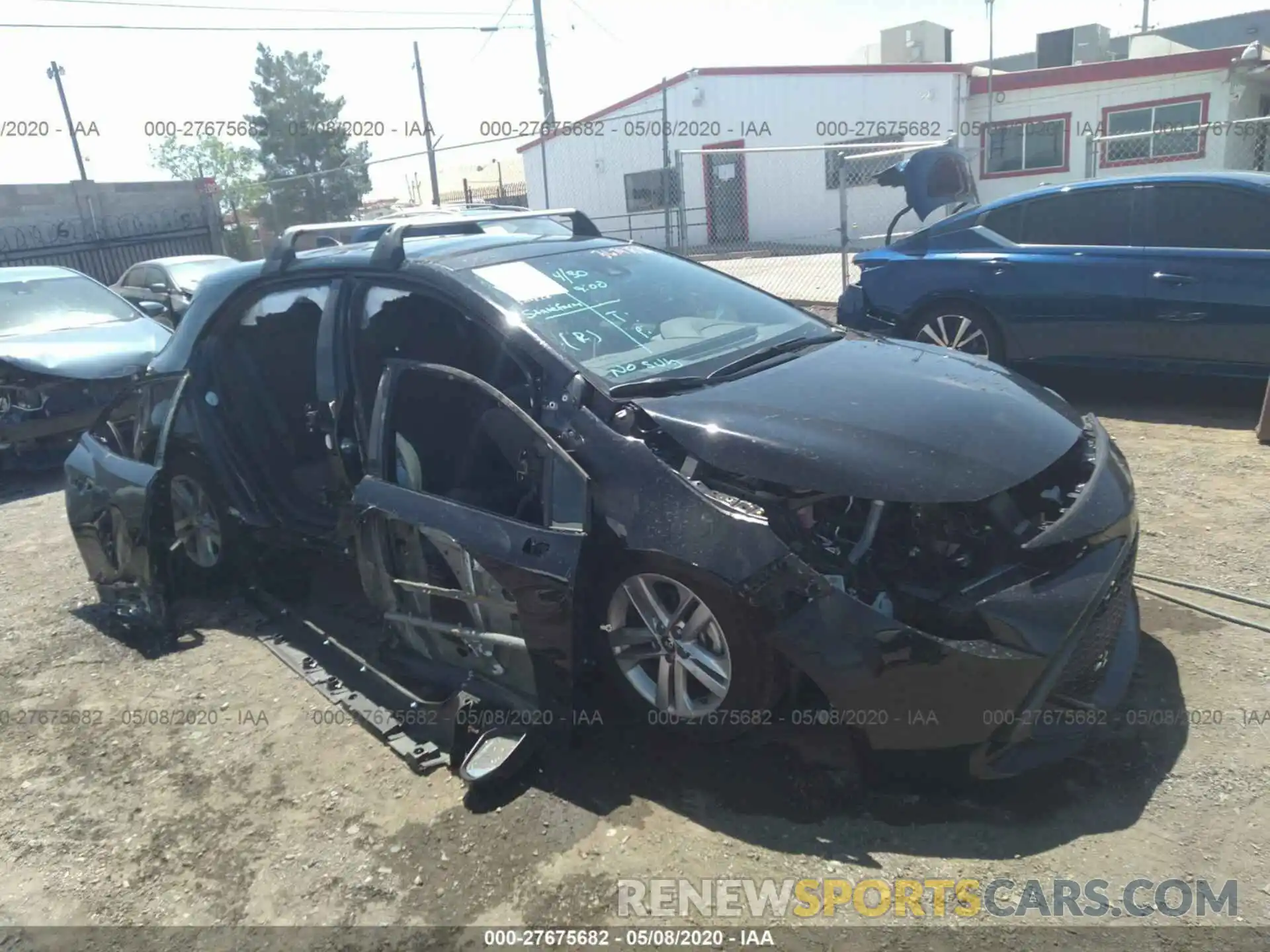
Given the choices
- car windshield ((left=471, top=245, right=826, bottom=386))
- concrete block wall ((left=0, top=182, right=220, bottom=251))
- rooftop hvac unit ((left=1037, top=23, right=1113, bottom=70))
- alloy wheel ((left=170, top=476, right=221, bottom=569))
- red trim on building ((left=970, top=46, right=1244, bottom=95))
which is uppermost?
rooftop hvac unit ((left=1037, top=23, right=1113, bottom=70))

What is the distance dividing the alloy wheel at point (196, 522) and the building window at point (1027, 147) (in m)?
22.2

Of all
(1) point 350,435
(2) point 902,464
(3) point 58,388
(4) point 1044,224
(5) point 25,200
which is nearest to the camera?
(2) point 902,464

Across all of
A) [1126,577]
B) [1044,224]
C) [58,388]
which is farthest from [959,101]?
[1126,577]

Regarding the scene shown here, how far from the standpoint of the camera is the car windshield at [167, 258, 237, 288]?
13.3 metres

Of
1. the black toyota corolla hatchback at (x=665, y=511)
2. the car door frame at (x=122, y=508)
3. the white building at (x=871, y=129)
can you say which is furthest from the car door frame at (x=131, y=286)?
the black toyota corolla hatchback at (x=665, y=511)

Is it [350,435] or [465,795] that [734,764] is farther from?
[350,435]

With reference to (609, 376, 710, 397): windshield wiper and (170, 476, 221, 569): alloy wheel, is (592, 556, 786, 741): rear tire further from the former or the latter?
(170, 476, 221, 569): alloy wheel

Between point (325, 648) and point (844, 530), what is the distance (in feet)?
7.67

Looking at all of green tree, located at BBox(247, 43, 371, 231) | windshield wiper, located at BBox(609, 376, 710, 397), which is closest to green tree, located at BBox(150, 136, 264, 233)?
green tree, located at BBox(247, 43, 371, 231)

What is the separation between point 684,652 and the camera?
2.91 m

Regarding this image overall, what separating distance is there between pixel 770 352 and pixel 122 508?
3081 millimetres

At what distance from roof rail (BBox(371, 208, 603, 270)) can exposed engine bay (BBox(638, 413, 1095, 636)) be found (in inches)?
55.2

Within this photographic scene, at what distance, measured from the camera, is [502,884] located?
264 centimetres

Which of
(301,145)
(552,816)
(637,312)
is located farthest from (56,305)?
(301,145)
